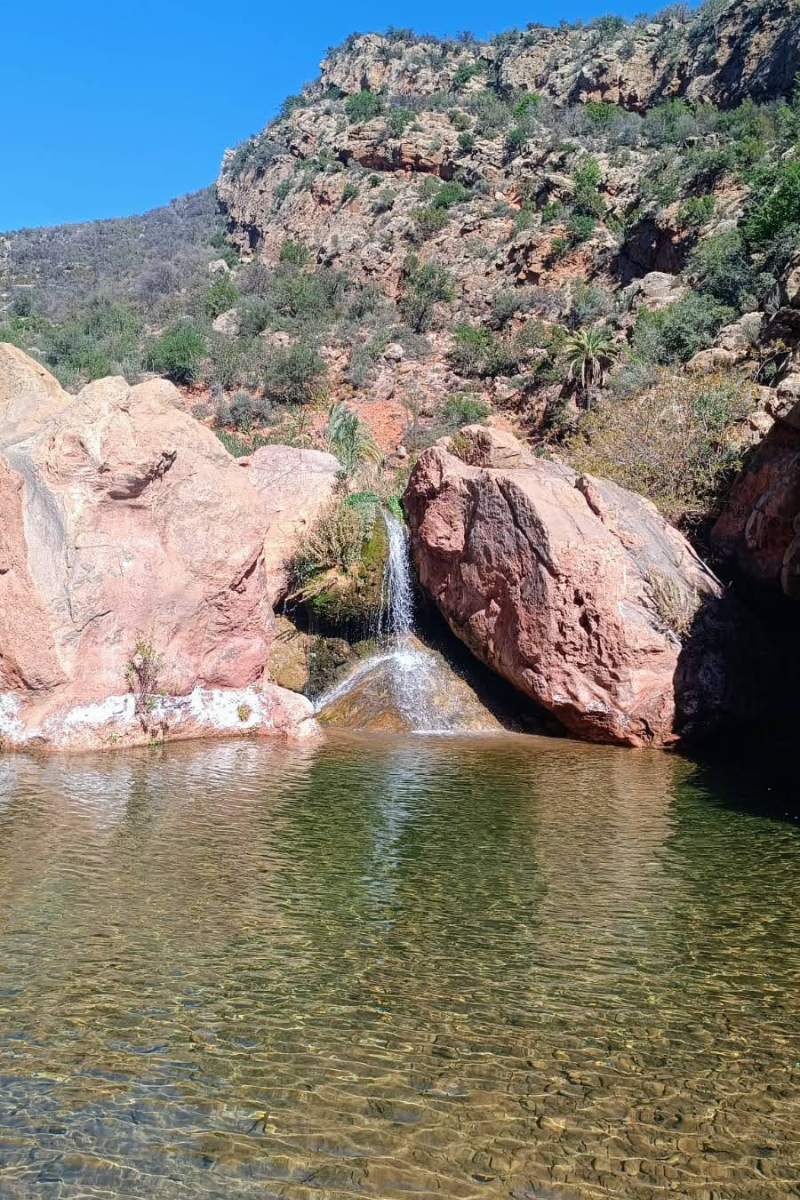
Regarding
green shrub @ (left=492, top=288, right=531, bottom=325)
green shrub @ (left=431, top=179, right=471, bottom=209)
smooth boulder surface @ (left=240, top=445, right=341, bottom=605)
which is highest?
green shrub @ (left=431, top=179, right=471, bottom=209)

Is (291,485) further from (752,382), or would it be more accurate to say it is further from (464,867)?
(464,867)

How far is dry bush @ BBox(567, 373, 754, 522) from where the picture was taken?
54.1 feet

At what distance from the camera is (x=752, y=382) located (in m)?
18.1

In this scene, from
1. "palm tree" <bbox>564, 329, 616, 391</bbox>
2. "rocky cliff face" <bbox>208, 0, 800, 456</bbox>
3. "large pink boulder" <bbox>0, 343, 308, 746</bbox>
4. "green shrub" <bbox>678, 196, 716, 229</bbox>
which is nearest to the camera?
"large pink boulder" <bbox>0, 343, 308, 746</bbox>

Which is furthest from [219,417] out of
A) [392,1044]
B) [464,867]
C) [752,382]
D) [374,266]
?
[392,1044]

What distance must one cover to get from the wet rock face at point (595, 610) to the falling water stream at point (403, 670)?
98 centimetres

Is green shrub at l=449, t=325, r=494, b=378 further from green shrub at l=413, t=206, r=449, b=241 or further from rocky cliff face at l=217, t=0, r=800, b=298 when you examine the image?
green shrub at l=413, t=206, r=449, b=241

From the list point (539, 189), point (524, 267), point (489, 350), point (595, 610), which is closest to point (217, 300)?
point (524, 267)

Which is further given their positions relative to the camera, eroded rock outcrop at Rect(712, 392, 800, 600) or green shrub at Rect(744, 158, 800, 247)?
green shrub at Rect(744, 158, 800, 247)

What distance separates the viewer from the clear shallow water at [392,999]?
333 cm

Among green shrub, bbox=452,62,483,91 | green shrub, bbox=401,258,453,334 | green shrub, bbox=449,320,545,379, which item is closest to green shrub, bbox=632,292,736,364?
green shrub, bbox=449,320,545,379

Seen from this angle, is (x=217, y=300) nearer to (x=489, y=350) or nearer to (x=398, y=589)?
(x=489, y=350)

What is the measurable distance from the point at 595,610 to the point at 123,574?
667cm

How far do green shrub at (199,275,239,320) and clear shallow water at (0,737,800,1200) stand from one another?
41.5 meters
